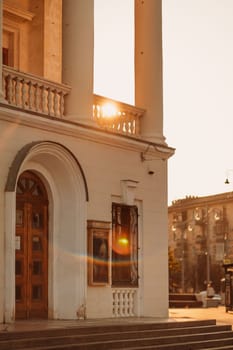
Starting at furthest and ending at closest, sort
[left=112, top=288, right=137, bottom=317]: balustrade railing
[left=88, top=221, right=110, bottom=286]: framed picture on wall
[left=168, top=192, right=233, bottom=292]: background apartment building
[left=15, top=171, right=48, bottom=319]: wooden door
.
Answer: [left=168, top=192, right=233, bottom=292]: background apartment building, [left=112, top=288, right=137, bottom=317]: balustrade railing, [left=88, top=221, right=110, bottom=286]: framed picture on wall, [left=15, top=171, right=48, bottom=319]: wooden door

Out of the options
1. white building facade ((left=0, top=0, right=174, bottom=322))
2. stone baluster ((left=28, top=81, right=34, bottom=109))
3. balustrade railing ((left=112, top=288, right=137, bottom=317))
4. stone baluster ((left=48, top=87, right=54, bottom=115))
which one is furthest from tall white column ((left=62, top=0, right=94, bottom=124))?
balustrade railing ((left=112, top=288, right=137, bottom=317))

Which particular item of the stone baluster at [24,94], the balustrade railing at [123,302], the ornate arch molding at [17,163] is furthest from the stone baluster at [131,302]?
the stone baluster at [24,94]

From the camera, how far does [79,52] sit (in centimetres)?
2223

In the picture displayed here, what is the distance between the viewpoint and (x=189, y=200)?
114438mm

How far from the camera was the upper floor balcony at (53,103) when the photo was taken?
2020 centimetres

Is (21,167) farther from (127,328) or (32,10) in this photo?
(32,10)

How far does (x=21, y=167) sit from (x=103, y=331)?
3919 mm

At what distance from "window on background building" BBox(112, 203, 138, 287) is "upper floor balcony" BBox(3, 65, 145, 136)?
2.04 m

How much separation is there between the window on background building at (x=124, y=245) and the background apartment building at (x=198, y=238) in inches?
2764

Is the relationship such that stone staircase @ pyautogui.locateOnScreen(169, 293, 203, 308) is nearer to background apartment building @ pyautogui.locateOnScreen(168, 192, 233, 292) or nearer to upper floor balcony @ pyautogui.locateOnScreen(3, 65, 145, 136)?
upper floor balcony @ pyautogui.locateOnScreen(3, 65, 145, 136)

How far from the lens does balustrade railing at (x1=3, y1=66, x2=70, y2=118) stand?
20.1 metres

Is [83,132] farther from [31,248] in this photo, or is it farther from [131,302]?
[131,302]

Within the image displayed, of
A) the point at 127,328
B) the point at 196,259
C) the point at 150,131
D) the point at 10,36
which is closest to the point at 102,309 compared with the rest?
the point at 127,328

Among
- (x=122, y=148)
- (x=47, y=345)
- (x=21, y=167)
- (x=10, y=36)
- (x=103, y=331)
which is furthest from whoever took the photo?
(x=10, y=36)
